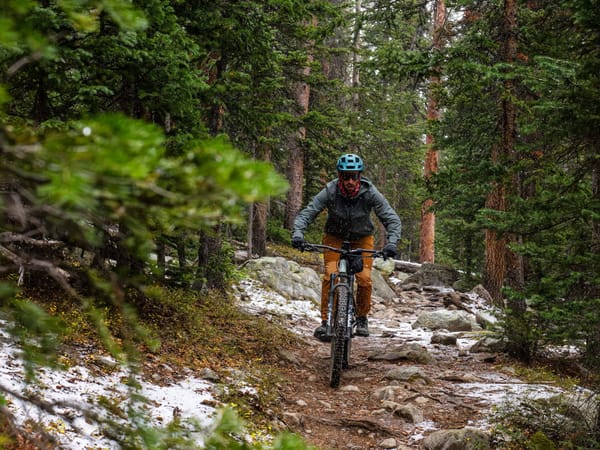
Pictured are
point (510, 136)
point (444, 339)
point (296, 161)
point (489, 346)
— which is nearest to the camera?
point (489, 346)

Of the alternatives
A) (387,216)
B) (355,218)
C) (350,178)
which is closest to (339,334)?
(355,218)

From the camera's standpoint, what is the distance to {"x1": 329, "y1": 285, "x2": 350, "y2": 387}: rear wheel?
6.49 m

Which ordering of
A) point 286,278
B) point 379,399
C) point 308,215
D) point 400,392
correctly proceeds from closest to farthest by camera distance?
point 379,399, point 400,392, point 308,215, point 286,278

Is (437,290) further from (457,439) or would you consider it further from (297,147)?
(457,439)

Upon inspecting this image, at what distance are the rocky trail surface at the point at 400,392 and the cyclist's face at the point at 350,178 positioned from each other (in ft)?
8.81

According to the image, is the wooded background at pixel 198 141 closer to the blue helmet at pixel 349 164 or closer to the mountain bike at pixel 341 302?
the blue helmet at pixel 349 164

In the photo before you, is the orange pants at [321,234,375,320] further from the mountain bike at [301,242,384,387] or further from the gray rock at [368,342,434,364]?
the gray rock at [368,342,434,364]

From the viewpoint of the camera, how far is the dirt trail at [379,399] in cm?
510

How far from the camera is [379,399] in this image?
6.17 metres

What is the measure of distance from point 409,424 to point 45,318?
462cm

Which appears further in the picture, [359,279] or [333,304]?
[359,279]

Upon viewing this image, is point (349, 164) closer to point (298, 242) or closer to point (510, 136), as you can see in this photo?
point (298, 242)

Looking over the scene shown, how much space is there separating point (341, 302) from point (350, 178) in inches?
66.2

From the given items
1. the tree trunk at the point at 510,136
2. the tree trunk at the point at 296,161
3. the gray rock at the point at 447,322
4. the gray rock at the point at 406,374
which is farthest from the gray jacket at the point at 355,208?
the tree trunk at the point at 296,161
